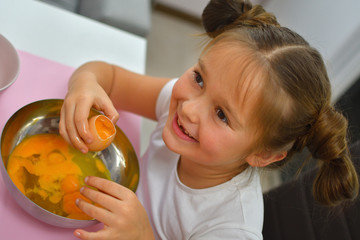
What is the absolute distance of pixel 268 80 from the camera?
65 centimetres

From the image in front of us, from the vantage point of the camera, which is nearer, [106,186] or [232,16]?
[106,186]

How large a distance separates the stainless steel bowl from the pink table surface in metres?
0.05

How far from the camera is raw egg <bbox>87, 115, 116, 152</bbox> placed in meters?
0.67

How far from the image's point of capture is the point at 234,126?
67 centimetres

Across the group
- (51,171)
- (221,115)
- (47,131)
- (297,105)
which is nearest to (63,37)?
(47,131)

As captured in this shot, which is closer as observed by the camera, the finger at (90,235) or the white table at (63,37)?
the finger at (90,235)

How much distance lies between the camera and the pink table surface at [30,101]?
2.06 ft

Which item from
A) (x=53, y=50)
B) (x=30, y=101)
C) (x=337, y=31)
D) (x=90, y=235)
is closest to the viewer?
(x=90, y=235)

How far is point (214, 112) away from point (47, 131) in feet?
1.26

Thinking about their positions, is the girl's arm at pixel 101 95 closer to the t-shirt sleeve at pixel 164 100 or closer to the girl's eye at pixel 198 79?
the t-shirt sleeve at pixel 164 100

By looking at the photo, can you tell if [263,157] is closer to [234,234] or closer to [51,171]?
[234,234]

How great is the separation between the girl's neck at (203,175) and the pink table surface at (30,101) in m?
0.17

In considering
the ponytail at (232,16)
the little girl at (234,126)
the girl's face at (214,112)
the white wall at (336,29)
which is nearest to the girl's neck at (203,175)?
the little girl at (234,126)

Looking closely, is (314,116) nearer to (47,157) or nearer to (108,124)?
(108,124)
